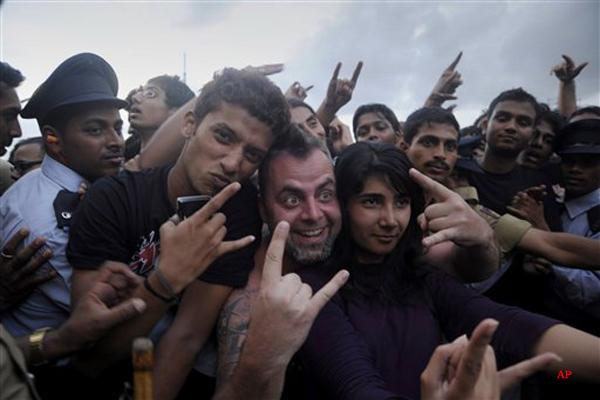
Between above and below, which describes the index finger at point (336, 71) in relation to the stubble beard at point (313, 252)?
above

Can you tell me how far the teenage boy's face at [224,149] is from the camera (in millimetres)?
2371

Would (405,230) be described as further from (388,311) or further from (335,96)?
(335,96)

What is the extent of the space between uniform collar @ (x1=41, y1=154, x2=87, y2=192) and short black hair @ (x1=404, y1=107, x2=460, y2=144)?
9.08ft

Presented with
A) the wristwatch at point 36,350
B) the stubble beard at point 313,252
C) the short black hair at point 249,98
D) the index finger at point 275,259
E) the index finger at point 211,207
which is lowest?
the wristwatch at point 36,350

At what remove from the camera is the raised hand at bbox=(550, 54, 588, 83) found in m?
5.53

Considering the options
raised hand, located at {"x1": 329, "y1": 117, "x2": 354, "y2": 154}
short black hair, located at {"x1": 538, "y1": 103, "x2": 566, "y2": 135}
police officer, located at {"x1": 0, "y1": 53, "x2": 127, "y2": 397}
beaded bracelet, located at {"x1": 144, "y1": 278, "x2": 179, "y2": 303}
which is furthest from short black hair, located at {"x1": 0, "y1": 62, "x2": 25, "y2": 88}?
short black hair, located at {"x1": 538, "y1": 103, "x2": 566, "y2": 135}

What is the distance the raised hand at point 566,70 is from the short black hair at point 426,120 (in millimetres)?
2924

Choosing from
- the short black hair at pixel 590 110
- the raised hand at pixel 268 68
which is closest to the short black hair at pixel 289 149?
the raised hand at pixel 268 68

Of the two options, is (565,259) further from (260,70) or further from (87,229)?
(87,229)

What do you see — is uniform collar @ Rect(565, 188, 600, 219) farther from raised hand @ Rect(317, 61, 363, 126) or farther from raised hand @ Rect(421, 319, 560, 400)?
raised hand @ Rect(421, 319, 560, 400)

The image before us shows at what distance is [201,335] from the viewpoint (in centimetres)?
210

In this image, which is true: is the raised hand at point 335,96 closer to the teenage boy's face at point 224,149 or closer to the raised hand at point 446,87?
the raised hand at point 446,87

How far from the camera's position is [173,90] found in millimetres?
4633

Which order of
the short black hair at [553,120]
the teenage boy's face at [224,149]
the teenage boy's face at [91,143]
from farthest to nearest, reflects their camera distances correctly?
the short black hair at [553,120]
the teenage boy's face at [91,143]
the teenage boy's face at [224,149]
